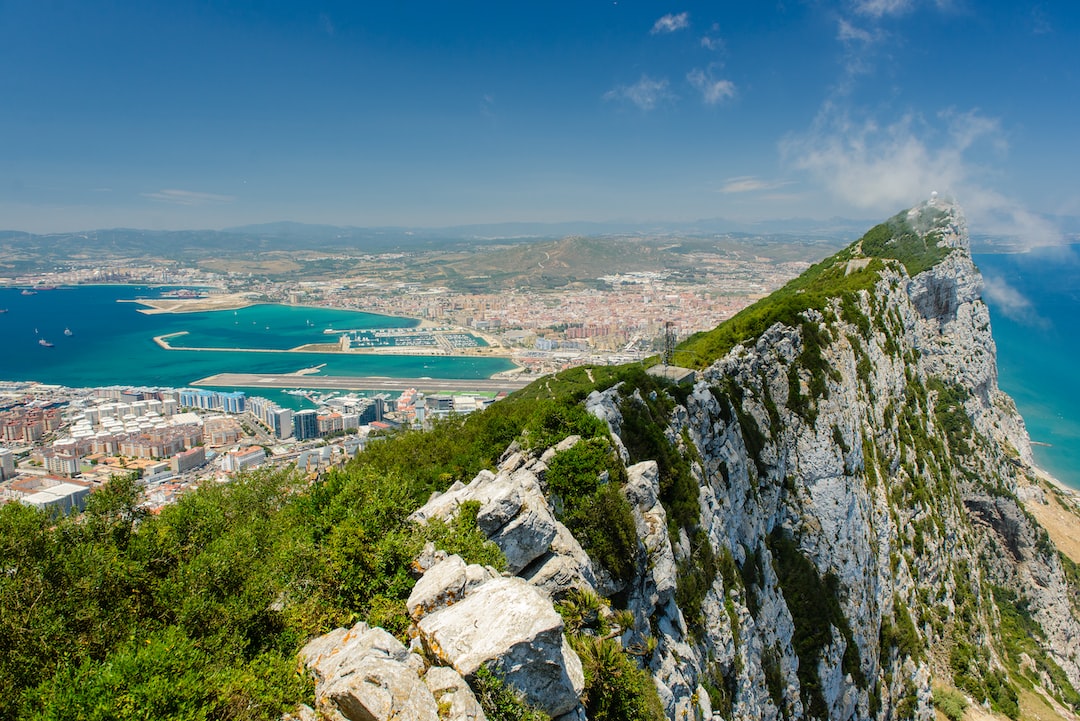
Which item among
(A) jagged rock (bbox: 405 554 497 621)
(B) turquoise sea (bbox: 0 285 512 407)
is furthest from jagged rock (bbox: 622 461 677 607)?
(B) turquoise sea (bbox: 0 285 512 407)

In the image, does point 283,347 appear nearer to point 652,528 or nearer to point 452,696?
point 652,528

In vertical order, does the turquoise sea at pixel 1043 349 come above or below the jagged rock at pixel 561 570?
below

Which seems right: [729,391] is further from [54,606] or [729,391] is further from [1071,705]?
[1071,705]

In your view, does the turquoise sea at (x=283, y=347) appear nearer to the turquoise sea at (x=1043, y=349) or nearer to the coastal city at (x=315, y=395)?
the turquoise sea at (x=1043, y=349)

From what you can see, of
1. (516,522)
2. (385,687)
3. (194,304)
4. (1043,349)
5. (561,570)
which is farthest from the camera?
(194,304)

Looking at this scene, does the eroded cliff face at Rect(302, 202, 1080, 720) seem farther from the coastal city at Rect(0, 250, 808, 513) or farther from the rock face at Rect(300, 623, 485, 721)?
the coastal city at Rect(0, 250, 808, 513)

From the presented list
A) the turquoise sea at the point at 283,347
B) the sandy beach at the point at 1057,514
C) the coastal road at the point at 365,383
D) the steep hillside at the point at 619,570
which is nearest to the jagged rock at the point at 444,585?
the steep hillside at the point at 619,570

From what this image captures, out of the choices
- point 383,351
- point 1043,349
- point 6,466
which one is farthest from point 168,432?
point 1043,349
